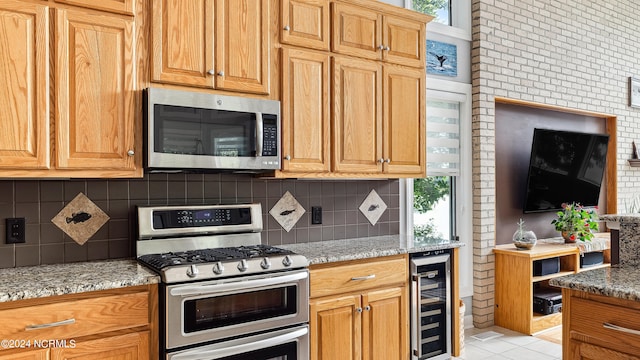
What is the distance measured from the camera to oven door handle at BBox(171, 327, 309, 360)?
2.09m

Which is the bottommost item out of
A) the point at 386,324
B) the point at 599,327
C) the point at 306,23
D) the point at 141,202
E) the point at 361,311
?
the point at 386,324

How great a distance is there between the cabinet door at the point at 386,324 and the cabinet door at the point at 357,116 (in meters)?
0.81

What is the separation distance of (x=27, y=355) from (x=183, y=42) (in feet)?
5.14

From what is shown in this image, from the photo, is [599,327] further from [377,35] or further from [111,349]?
[377,35]

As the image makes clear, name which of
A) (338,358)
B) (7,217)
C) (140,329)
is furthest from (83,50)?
(338,358)

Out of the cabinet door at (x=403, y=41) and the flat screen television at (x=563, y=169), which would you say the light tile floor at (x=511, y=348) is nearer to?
the flat screen television at (x=563, y=169)

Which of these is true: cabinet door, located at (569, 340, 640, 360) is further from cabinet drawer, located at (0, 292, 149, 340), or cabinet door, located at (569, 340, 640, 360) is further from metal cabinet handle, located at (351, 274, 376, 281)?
cabinet drawer, located at (0, 292, 149, 340)

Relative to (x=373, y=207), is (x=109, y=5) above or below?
above

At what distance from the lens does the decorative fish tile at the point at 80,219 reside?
2.42m

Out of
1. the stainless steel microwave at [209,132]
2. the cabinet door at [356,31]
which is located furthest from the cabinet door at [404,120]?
the stainless steel microwave at [209,132]

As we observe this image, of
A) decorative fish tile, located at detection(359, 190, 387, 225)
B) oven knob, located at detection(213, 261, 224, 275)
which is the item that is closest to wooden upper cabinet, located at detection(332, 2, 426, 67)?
decorative fish tile, located at detection(359, 190, 387, 225)

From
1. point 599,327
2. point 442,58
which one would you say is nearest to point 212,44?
point 599,327

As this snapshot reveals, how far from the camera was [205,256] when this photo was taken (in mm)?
2357

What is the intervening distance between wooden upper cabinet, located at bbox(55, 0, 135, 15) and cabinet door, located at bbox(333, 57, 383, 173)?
1.22 m
